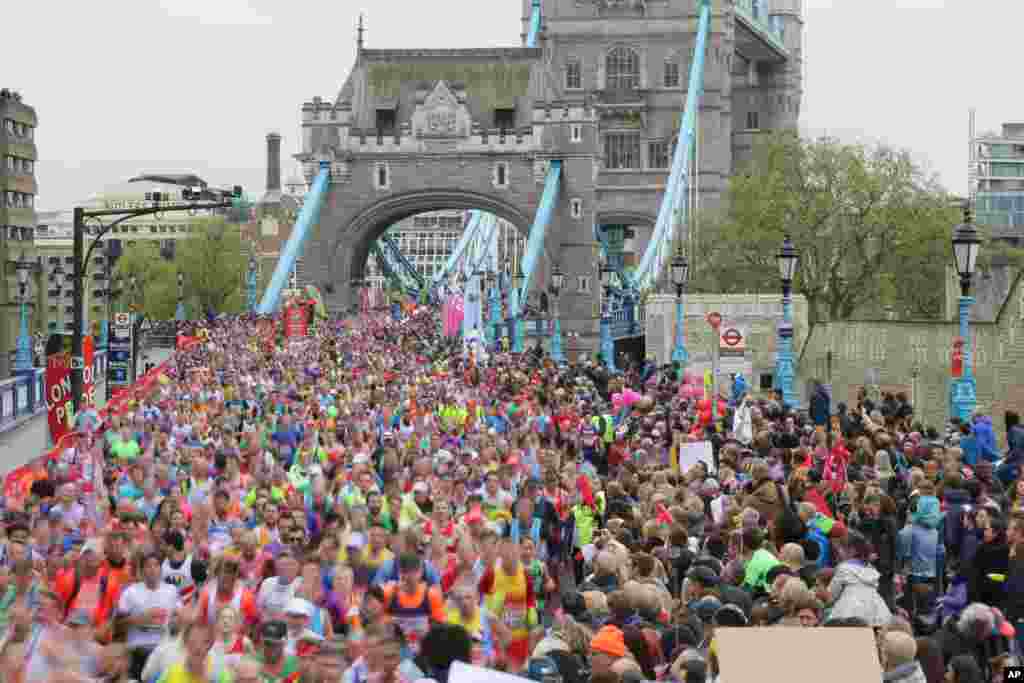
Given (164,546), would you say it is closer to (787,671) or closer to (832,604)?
(832,604)

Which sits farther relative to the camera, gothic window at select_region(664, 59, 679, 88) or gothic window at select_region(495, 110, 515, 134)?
gothic window at select_region(664, 59, 679, 88)

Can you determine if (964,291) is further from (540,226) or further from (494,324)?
(540,226)

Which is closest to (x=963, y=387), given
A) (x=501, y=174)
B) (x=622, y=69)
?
(x=501, y=174)

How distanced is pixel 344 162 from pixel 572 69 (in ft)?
60.5

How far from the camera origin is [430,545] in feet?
41.3

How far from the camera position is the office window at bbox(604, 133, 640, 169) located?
3691 inches

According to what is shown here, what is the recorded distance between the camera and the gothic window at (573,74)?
95125mm

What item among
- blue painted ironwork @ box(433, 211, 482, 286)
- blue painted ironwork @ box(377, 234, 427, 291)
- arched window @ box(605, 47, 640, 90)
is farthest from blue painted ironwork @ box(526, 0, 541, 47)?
blue painted ironwork @ box(377, 234, 427, 291)

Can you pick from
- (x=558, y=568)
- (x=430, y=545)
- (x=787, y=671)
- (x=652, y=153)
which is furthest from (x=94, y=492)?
(x=652, y=153)

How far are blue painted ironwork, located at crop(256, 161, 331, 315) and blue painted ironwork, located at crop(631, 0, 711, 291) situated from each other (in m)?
12.6

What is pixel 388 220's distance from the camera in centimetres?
8106

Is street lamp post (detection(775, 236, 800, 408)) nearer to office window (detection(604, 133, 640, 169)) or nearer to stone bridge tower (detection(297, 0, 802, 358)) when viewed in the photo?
stone bridge tower (detection(297, 0, 802, 358))

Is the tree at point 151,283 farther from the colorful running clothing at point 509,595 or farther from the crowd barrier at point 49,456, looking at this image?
the colorful running clothing at point 509,595

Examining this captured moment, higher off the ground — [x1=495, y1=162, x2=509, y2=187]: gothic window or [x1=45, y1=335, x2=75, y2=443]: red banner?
[x1=495, y1=162, x2=509, y2=187]: gothic window
